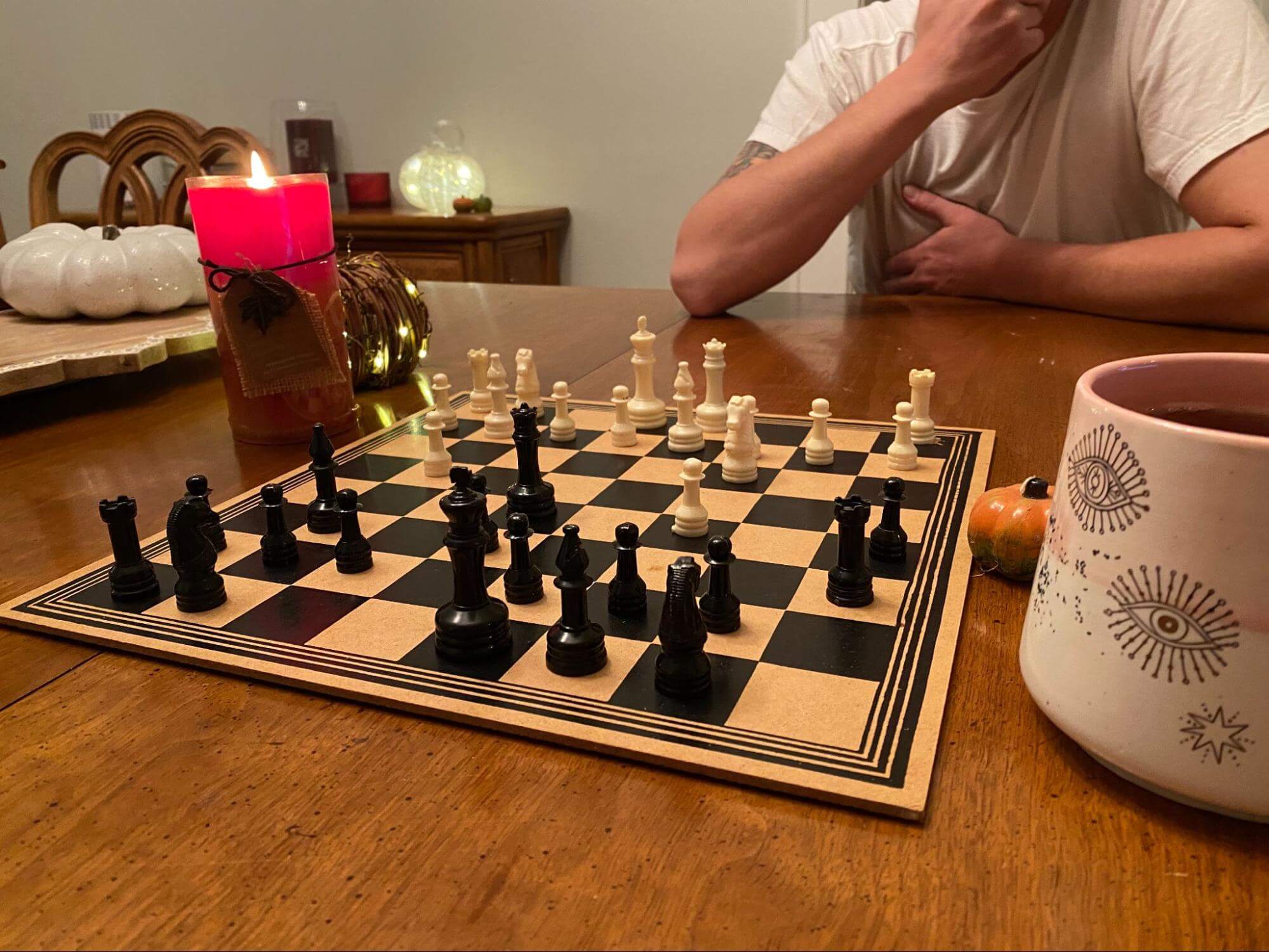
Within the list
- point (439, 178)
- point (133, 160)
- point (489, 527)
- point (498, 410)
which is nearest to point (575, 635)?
point (489, 527)

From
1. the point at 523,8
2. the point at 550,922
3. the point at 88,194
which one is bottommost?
the point at 550,922

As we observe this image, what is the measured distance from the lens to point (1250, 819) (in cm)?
46

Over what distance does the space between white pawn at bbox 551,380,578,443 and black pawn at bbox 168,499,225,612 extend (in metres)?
0.44

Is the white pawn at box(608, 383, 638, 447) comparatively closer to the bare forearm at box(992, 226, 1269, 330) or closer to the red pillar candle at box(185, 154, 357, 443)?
the red pillar candle at box(185, 154, 357, 443)

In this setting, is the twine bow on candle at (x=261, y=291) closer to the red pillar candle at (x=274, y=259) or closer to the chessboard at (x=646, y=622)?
the red pillar candle at (x=274, y=259)

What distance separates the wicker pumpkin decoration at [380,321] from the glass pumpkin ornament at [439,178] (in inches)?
106

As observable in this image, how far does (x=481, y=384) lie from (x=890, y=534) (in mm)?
646

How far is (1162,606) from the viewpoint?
0.44 m

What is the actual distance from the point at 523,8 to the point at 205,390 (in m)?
3.18

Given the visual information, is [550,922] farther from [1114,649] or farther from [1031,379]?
[1031,379]

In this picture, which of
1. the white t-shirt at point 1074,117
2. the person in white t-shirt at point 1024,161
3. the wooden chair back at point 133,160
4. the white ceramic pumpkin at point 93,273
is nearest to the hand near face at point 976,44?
the person in white t-shirt at point 1024,161

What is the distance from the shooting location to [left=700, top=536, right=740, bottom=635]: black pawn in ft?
2.13

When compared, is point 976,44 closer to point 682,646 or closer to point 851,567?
point 851,567

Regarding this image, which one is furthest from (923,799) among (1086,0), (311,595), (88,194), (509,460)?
(88,194)
